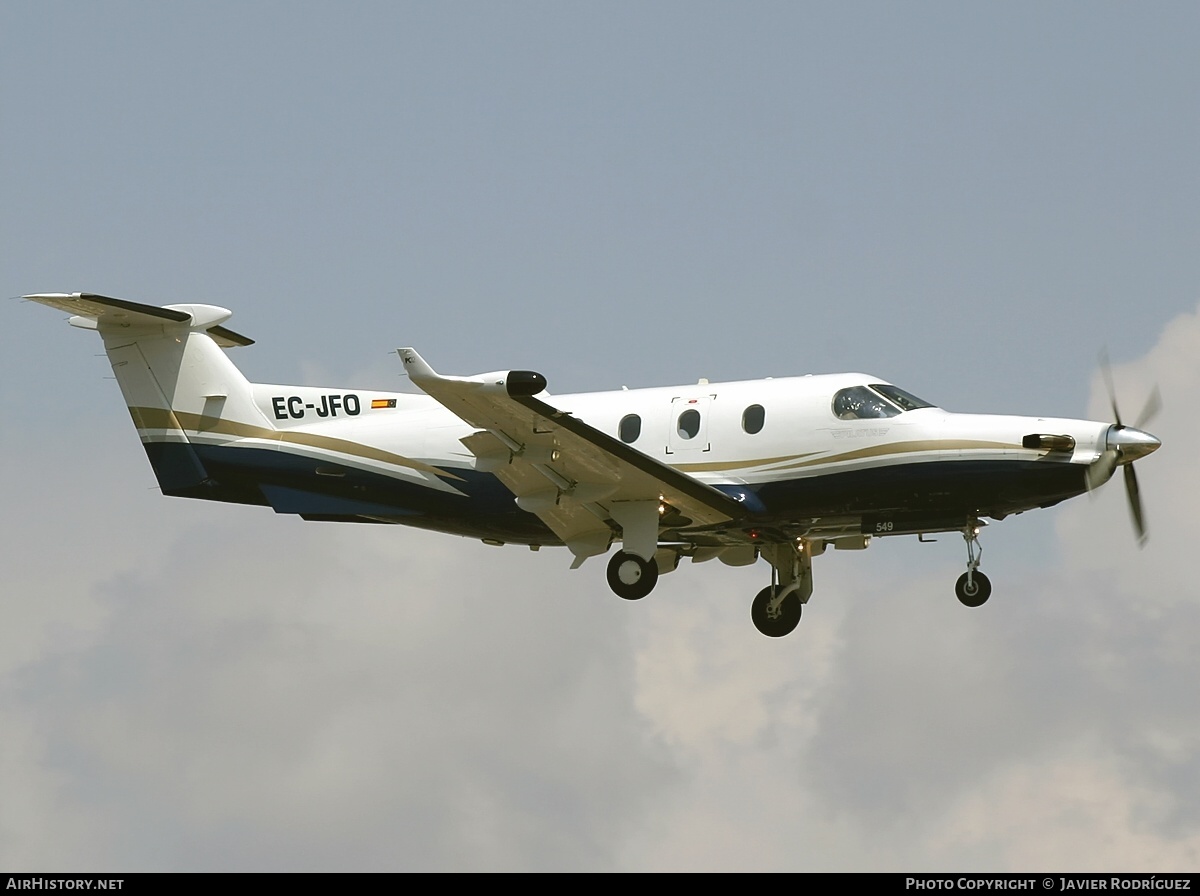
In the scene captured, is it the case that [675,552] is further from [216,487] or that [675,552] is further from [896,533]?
[216,487]

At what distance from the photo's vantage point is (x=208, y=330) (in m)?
29.1

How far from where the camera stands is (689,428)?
85.9ft

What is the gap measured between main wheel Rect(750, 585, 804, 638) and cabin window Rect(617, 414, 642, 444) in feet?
12.6

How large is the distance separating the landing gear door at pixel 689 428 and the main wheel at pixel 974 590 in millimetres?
4059

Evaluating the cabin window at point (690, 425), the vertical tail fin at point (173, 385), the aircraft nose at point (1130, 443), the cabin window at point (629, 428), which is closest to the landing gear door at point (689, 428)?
the cabin window at point (690, 425)

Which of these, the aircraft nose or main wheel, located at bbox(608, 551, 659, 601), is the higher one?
the aircraft nose

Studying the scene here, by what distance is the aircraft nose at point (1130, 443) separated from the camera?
79.6 ft

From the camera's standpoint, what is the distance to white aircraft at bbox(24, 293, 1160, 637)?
2467 cm

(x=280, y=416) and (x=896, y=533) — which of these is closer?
(x=896, y=533)

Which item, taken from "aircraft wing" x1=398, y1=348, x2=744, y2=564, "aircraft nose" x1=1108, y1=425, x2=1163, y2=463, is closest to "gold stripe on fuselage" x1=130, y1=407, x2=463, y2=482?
"aircraft wing" x1=398, y1=348, x2=744, y2=564

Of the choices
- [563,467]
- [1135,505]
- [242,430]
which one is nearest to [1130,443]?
[1135,505]

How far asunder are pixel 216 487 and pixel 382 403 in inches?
115

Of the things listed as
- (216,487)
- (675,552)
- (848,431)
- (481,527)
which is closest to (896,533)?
(848,431)

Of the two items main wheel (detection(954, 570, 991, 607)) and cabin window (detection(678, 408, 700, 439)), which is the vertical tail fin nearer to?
cabin window (detection(678, 408, 700, 439))
